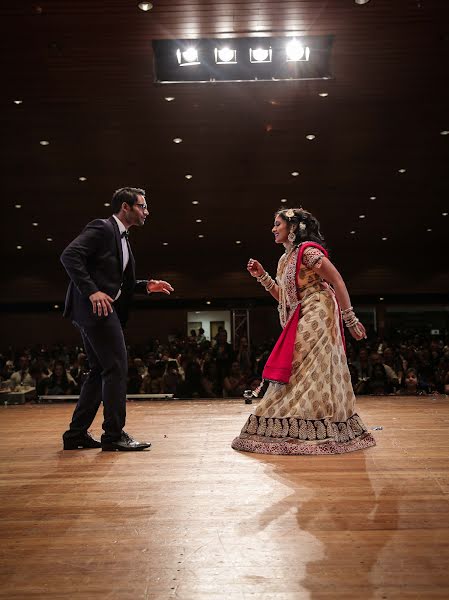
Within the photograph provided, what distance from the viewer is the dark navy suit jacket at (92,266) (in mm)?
2402

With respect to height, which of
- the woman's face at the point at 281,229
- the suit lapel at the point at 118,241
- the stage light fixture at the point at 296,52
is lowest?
the suit lapel at the point at 118,241

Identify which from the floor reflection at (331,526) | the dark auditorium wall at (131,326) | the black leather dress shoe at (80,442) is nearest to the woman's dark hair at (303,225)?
the floor reflection at (331,526)

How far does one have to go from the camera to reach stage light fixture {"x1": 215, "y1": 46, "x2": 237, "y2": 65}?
4.74 m

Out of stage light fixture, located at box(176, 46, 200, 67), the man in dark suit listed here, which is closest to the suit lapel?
the man in dark suit

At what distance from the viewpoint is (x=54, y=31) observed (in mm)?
4277

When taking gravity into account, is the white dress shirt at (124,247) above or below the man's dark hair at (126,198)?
below

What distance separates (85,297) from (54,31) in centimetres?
277

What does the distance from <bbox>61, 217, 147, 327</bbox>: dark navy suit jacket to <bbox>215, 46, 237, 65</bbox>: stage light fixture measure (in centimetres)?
277

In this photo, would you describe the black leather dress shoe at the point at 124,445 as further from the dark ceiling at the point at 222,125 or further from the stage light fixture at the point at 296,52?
the stage light fixture at the point at 296,52

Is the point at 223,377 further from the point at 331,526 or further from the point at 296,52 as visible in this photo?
the point at 331,526

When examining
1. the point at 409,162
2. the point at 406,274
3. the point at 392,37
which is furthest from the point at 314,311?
the point at 406,274

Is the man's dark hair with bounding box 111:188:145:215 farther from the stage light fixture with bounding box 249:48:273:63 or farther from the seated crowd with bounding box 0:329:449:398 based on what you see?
the seated crowd with bounding box 0:329:449:398

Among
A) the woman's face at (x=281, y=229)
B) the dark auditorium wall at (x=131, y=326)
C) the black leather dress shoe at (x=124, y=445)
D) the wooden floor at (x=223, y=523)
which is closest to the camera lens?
the wooden floor at (x=223, y=523)

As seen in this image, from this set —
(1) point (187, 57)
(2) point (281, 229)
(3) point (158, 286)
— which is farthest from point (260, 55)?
(3) point (158, 286)
